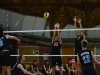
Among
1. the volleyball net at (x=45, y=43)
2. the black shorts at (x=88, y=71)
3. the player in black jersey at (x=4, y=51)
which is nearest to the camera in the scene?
the black shorts at (x=88, y=71)

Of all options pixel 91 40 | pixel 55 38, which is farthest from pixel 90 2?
pixel 55 38

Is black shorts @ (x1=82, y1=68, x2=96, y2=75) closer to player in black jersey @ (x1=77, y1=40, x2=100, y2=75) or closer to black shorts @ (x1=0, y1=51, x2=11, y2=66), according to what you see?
player in black jersey @ (x1=77, y1=40, x2=100, y2=75)

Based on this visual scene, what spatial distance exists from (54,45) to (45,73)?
12.3 feet

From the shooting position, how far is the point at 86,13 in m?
17.7

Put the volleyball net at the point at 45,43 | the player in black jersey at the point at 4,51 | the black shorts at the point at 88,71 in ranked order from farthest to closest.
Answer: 1. the volleyball net at the point at 45,43
2. the player in black jersey at the point at 4,51
3. the black shorts at the point at 88,71

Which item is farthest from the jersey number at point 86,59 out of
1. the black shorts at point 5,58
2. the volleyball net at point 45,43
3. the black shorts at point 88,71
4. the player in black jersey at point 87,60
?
the volleyball net at point 45,43

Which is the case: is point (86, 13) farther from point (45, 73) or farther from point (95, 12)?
point (45, 73)

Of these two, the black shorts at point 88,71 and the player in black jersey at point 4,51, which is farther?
the player in black jersey at point 4,51

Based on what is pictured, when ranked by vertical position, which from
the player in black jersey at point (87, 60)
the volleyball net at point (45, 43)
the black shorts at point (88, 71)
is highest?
the volleyball net at point (45, 43)

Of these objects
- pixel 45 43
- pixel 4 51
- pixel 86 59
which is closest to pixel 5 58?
pixel 4 51

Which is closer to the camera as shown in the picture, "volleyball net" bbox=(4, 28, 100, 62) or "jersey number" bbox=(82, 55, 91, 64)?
"jersey number" bbox=(82, 55, 91, 64)

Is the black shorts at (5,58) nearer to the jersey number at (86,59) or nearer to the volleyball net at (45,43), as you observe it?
the jersey number at (86,59)

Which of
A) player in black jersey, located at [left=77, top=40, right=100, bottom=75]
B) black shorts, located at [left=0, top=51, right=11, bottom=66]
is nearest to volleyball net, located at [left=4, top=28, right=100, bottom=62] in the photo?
black shorts, located at [left=0, top=51, right=11, bottom=66]

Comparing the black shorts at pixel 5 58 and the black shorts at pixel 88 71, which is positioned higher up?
the black shorts at pixel 5 58
